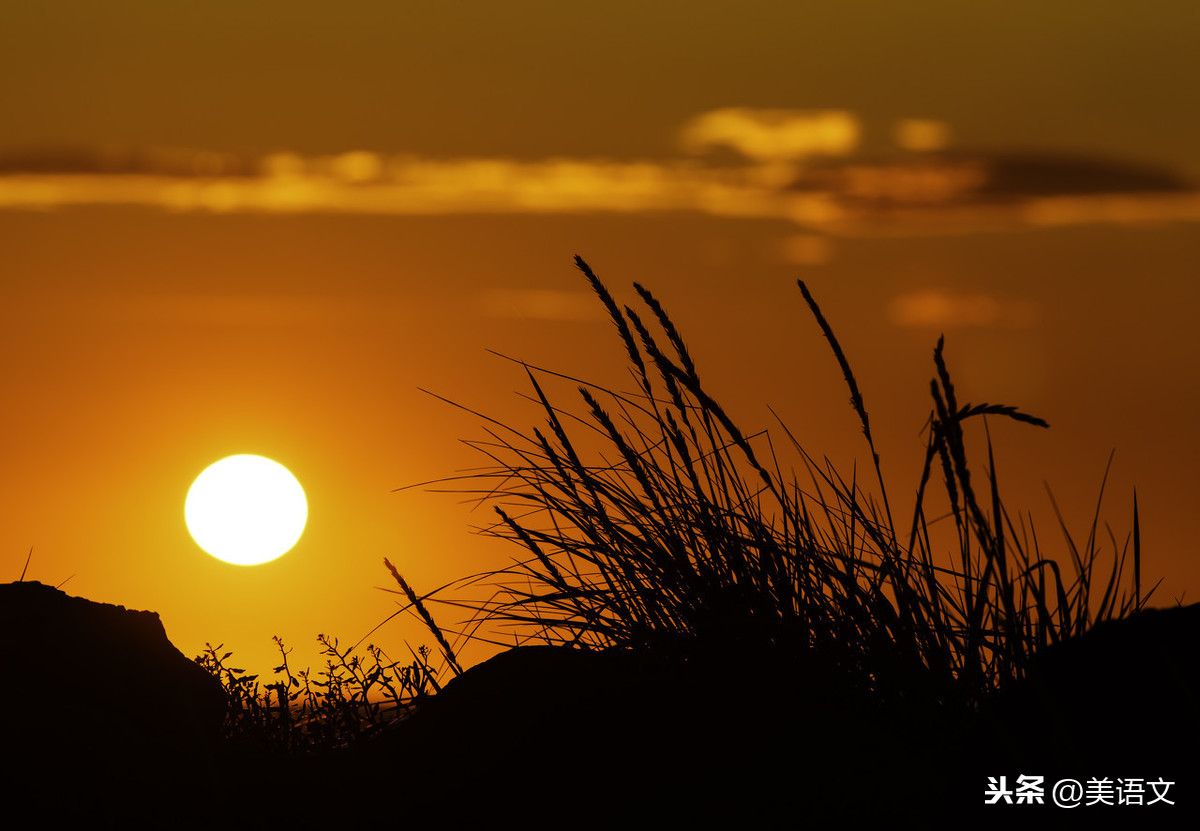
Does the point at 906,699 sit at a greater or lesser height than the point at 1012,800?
greater

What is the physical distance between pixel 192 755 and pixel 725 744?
1333mm

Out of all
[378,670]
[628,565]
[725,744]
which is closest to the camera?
[725,744]

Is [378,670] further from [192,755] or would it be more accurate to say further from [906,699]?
[906,699]

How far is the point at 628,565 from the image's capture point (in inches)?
111

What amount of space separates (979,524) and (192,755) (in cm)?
196

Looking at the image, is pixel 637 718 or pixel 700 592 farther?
pixel 700 592

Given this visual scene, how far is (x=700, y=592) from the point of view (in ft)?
8.85

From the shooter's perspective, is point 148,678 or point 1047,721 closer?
point 1047,721

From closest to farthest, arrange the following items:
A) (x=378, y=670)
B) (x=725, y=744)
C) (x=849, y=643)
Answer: (x=725, y=744), (x=849, y=643), (x=378, y=670)

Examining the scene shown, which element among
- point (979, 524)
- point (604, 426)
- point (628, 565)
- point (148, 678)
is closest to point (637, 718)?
point (628, 565)

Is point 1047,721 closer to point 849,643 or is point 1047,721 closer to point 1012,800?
point 1012,800

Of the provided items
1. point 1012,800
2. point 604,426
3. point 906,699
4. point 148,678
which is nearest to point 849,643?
point 906,699

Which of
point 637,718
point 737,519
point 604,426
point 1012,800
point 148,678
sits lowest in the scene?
point 1012,800

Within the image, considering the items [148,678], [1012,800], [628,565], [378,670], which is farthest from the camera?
[378,670]
